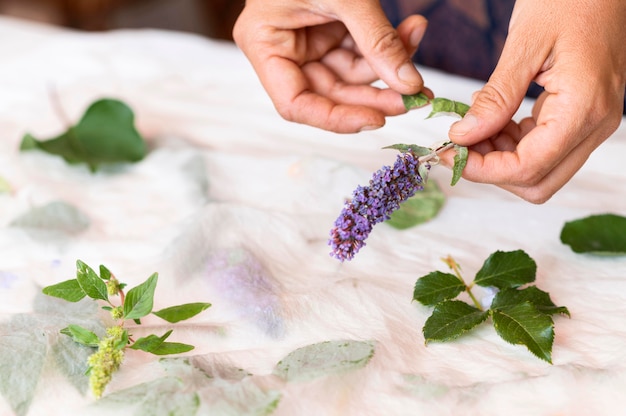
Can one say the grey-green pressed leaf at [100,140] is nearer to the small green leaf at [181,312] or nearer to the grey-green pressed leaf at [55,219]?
the grey-green pressed leaf at [55,219]

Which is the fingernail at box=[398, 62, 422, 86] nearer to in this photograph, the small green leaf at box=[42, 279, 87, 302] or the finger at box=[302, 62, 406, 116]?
the finger at box=[302, 62, 406, 116]

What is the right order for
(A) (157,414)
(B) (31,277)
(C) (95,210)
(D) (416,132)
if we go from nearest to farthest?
1. (A) (157,414)
2. (B) (31,277)
3. (C) (95,210)
4. (D) (416,132)

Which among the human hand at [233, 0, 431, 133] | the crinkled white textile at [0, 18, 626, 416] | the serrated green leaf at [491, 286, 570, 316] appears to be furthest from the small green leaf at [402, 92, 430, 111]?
the serrated green leaf at [491, 286, 570, 316]

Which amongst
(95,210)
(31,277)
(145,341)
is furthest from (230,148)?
(145,341)

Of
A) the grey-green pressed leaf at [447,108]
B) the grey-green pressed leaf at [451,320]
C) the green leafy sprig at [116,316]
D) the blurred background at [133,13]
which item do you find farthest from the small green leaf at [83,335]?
the blurred background at [133,13]

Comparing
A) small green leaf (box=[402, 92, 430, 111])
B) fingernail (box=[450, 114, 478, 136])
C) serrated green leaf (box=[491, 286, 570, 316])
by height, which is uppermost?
fingernail (box=[450, 114, 478, 136])

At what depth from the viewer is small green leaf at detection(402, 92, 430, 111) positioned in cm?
76

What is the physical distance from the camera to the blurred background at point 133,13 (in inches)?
99.7

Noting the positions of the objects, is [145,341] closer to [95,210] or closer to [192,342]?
[192,342]

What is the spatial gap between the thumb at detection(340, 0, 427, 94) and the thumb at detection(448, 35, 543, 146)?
0.38 ft

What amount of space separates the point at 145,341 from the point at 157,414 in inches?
3.1

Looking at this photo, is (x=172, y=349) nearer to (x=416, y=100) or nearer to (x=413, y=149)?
(x=413, y=149)

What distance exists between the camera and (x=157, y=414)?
0.49 m

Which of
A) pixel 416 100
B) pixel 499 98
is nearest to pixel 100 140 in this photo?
pixel 416 100
